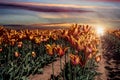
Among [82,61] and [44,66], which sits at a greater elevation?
[82,61]

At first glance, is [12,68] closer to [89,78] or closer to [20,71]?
[20,71]

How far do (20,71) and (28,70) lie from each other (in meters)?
0.89

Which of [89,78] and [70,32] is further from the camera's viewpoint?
[89,78]

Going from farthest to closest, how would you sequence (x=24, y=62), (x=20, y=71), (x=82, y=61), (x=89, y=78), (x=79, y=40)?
(x=24, y=62) < (x=20, y=71) < (x=89, y=78) < (x=79, y=40) < (x=82, y=61)

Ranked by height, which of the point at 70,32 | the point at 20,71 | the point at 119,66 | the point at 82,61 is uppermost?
the point at 70,32

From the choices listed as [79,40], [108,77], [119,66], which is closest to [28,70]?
[108,77]

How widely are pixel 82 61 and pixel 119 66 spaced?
1108cm

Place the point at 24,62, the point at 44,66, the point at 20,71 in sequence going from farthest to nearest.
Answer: the point at 44,66 < the point at 24,62 < the point at 20,71

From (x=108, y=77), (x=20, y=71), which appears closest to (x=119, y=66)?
(x=108, y=77)

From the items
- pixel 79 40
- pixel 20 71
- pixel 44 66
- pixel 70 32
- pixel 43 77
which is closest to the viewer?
pixel 79 40

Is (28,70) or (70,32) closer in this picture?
(70,32)

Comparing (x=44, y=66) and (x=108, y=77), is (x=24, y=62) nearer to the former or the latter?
(x=44, y=66)

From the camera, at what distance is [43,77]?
50.7ft

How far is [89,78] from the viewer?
12484 millimetres
